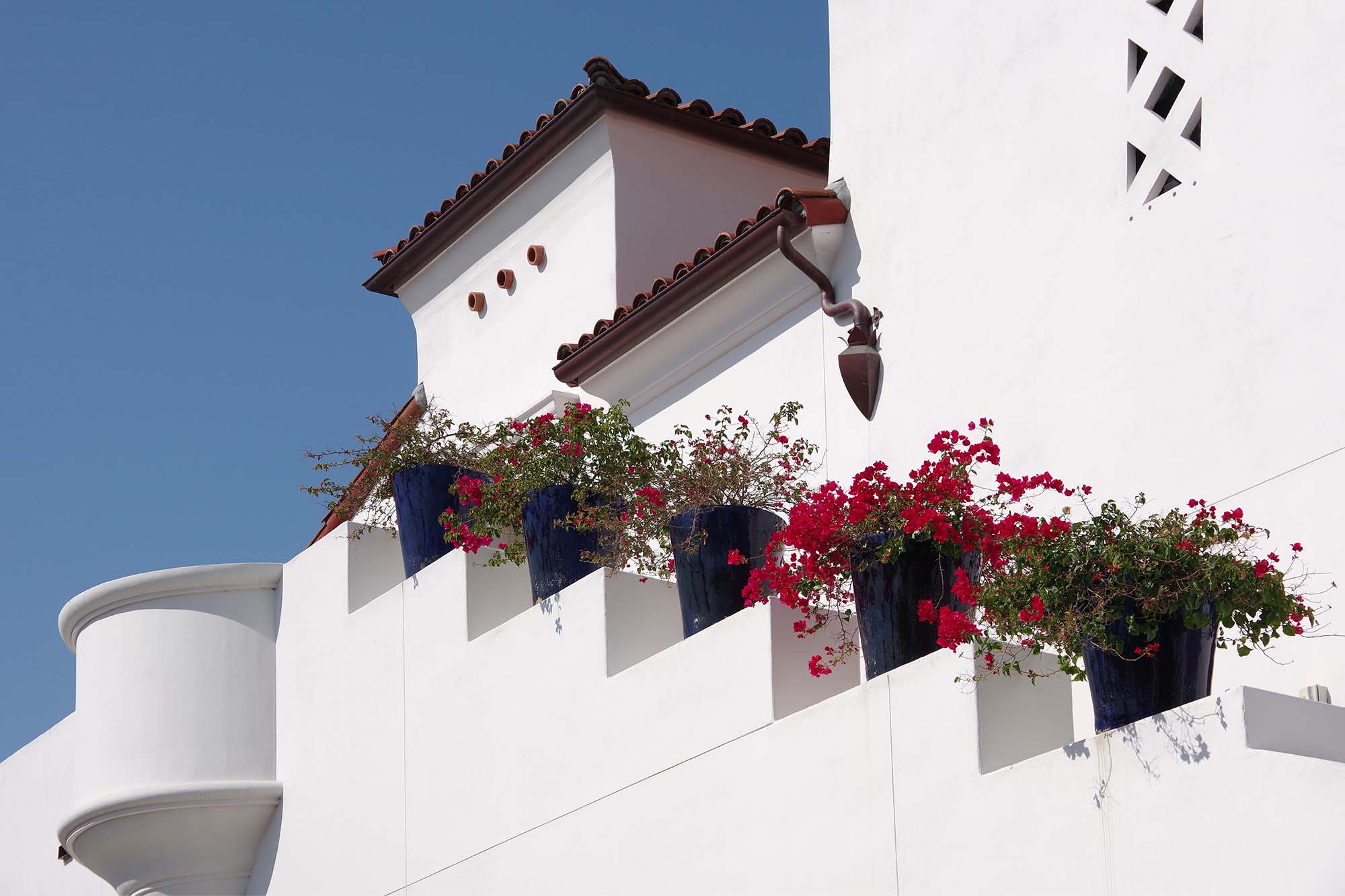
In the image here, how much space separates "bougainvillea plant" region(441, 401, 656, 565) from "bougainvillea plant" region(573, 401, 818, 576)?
4cm

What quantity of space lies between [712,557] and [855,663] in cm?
90

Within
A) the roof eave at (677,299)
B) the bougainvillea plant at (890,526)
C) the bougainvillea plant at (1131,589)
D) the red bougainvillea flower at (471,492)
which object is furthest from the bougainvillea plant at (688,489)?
the bougainvillea plant at (1131,589)

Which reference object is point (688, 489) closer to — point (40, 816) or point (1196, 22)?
point (1196, 22)

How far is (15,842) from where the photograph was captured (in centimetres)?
1537

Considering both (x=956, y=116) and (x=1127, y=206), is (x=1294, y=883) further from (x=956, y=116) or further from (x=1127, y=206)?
(x=956, y=116)

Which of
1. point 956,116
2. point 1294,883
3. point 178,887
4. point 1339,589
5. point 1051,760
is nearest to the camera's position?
point 1294,883

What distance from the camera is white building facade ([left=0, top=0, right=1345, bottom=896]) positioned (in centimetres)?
632

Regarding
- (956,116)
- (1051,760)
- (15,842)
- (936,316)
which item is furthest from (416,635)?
(15,842)

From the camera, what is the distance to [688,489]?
851cm

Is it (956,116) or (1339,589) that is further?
(956,116)

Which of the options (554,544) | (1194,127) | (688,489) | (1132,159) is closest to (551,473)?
(554,544)

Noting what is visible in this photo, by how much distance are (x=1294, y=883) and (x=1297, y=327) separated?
261 centimetres

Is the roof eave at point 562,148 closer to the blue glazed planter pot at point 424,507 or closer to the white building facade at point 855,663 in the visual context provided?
the white building facade at point 855,663

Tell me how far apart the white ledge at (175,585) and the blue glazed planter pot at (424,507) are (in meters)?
1.41
